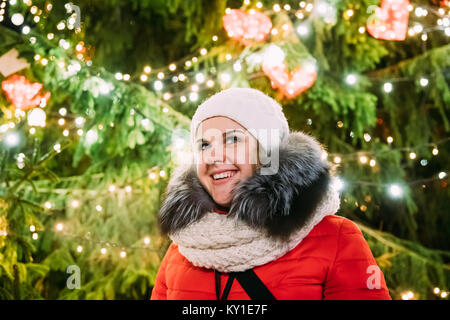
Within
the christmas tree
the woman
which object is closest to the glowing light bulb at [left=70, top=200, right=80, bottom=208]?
the christmas tree

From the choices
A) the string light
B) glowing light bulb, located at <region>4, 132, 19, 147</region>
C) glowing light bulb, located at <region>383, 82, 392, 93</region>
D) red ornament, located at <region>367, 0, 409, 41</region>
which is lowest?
the string light

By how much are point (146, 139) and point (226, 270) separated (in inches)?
96.9

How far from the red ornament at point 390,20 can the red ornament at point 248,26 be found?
1.13m

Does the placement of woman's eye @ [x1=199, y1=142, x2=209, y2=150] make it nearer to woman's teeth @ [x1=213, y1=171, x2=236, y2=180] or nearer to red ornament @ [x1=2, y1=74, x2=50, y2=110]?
woman's teeth @ [x1=213, y1=171, x2=236, y2=180]

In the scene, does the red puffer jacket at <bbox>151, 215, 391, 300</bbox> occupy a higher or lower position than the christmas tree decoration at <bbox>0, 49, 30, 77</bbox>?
lower

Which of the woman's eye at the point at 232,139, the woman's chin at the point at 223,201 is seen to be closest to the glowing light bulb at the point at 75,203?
the woman's chin at the point at 223,201

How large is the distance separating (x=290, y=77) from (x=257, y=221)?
274cm

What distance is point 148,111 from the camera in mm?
3613

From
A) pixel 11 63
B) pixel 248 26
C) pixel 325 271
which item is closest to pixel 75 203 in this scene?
pixel 11 63

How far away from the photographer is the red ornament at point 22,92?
9.78ft

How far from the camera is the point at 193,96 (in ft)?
14.1

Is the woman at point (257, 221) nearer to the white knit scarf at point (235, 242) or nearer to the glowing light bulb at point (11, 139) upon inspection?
the white knit scarf at point (235, 242)

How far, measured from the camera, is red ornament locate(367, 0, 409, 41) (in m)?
3.99

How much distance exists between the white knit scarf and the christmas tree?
153 centimetres
